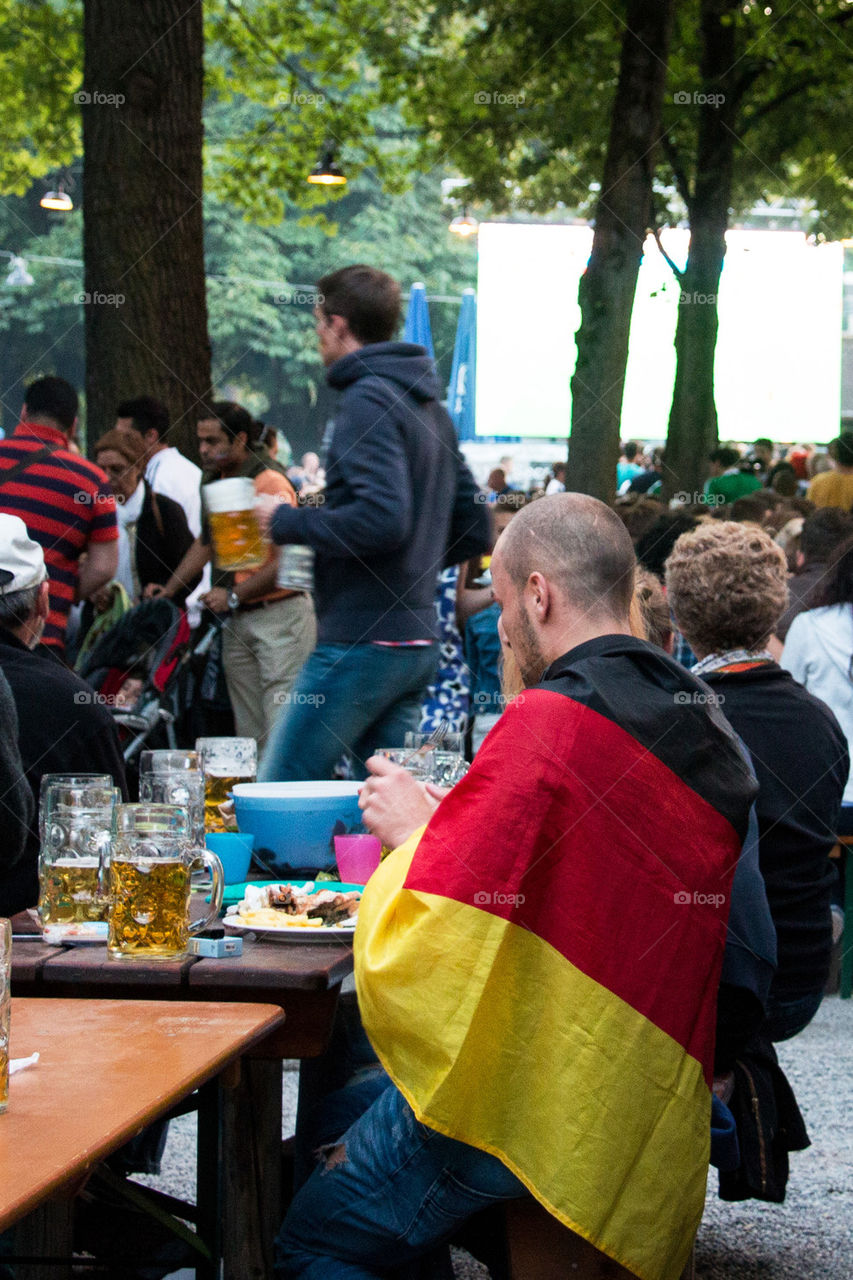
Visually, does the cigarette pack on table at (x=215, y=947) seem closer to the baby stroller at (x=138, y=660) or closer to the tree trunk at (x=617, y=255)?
the baby stroller at (x=138, y=660)

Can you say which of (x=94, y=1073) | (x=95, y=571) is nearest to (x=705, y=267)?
(x=95, y=571)

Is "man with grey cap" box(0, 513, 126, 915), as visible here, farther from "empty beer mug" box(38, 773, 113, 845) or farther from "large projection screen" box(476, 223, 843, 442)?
"large projection screen" box(476, 223, 843, 442)

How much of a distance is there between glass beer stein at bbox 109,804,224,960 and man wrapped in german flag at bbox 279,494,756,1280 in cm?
40

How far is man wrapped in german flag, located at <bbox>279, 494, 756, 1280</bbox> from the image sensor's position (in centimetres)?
201

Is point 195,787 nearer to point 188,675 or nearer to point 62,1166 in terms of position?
point 62,1166

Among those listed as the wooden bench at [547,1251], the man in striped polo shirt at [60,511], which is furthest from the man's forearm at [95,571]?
the wooden bench at [547,1251]

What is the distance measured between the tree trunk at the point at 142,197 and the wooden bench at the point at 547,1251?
551 cm

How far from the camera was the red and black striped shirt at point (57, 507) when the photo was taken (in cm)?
552

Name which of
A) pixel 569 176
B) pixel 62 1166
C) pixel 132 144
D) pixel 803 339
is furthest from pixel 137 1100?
pixel 569 176

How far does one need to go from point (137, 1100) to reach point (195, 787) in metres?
1.32

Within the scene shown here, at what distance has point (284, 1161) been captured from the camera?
124 inches

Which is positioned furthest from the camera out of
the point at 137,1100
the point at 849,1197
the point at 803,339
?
the point at 803,339

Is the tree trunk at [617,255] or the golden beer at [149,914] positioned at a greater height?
the tree trunk at [617,255]

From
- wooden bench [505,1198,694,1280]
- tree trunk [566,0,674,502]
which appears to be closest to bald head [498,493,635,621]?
wooden bench [505,1198,694,1280]
